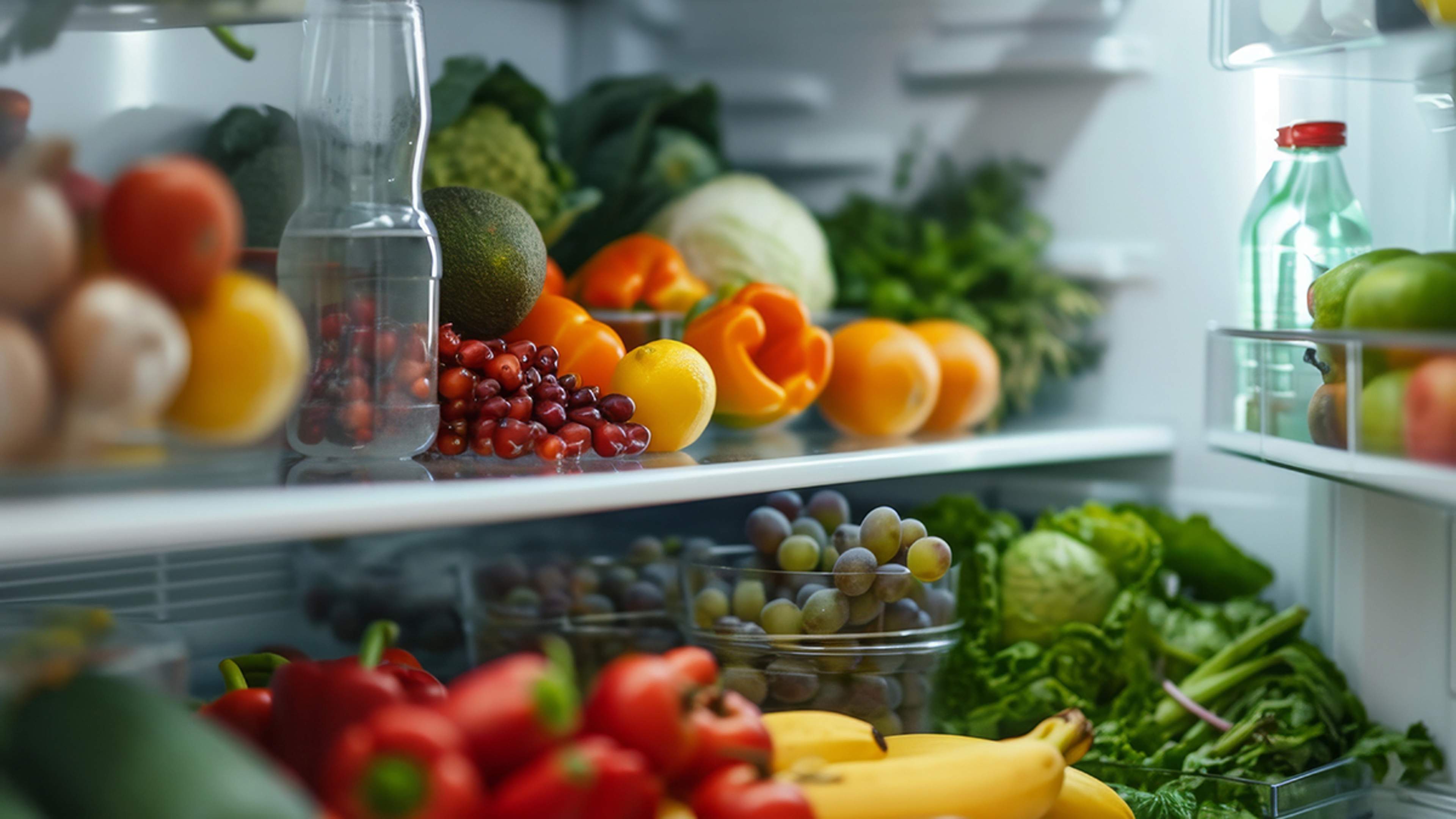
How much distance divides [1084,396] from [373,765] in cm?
121

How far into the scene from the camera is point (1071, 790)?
2.79 ft

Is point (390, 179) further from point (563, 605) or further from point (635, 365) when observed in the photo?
point (563, 605)

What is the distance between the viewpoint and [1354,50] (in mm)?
940

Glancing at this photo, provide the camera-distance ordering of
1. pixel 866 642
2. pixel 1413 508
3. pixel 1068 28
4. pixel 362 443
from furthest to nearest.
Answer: pixel 1068 28
pixel 1413 508
pixel 866 642
pixel 362 443

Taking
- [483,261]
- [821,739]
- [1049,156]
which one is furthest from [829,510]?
[1049,156]

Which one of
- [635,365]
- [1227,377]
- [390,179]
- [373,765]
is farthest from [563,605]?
[1227,377]

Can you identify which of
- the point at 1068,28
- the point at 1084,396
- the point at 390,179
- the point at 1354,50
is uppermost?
the point at 1068,28

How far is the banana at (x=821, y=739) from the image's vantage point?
79cm

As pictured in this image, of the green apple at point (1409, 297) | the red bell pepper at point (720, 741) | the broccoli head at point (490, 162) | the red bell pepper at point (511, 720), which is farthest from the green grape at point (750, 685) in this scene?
the broccoli head at point (490, 162)

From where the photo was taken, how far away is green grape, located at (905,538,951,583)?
0.91 m

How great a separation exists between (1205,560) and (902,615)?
0.53m

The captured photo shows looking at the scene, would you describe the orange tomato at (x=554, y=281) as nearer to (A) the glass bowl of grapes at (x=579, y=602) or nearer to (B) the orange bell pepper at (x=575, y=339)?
(B) the orange bell pepper at (x=575, y=339)

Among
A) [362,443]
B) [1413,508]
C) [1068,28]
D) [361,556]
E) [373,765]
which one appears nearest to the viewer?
[373,765]

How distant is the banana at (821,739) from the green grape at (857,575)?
0.36 feet
